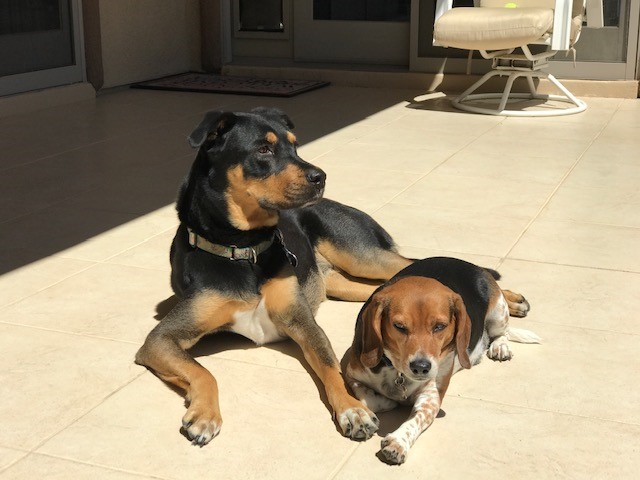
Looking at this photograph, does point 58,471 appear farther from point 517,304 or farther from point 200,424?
point 517,304

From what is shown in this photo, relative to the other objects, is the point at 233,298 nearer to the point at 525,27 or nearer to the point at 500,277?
the point at 500,277

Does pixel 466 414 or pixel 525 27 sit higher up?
pixel 525 27

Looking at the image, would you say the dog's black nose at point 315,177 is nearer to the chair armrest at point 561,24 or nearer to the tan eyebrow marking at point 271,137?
the tan eyebrow marking at point 271,137

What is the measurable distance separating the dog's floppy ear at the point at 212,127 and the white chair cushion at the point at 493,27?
458 cm

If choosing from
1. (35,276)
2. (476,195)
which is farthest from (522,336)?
(476,195)

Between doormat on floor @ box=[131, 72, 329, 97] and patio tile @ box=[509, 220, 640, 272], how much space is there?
4276mm

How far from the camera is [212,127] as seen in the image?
9.89 feet

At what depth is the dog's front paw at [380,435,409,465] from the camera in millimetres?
2504

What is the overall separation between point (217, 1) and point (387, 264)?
6.86 meters

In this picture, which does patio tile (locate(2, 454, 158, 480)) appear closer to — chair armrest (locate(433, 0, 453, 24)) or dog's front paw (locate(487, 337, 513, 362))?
dog's front paw (locate(487, 337, 513, 362))

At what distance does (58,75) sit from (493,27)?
3722mm

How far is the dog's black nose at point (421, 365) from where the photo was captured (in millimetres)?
2482

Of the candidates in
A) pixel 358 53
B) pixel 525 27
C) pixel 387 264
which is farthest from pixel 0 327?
pixel 358 53

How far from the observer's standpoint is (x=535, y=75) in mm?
7988
